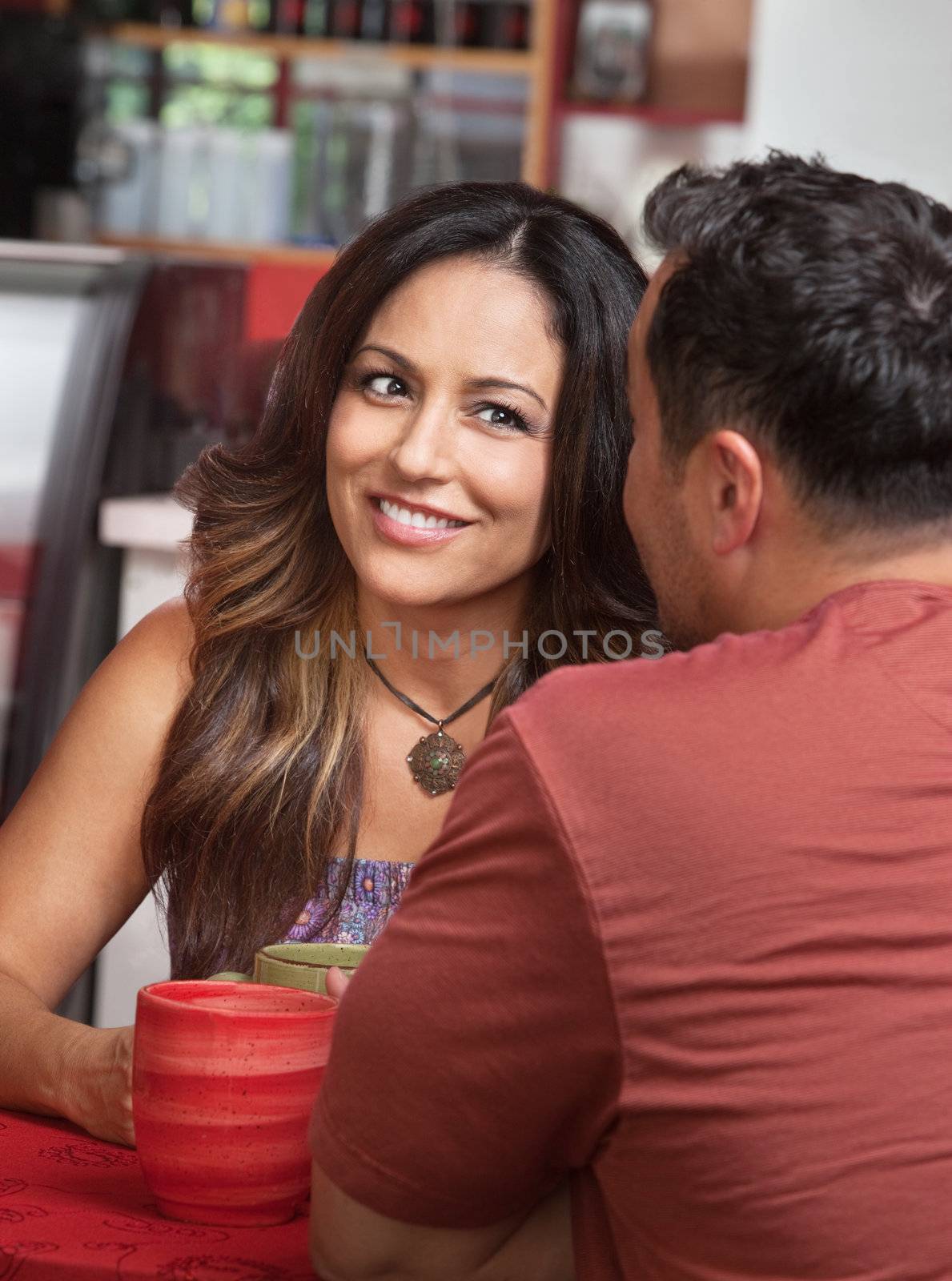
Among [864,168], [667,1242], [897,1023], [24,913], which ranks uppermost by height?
[864,168]

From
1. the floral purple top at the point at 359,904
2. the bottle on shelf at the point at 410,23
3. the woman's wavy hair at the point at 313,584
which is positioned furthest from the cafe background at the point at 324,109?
the floral purple top at the point at 359,904

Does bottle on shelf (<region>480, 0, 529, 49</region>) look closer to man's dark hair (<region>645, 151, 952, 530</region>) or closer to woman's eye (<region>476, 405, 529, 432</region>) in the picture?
woman's eye (<region>476, 405, 529, 432</region>)

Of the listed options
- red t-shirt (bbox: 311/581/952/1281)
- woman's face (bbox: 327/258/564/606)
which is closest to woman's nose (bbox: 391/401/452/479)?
woman's face (bbox: 327/258/564/606)

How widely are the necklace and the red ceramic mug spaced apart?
619 mm

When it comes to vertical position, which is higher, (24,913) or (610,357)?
(610,357)

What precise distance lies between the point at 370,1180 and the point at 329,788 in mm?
676

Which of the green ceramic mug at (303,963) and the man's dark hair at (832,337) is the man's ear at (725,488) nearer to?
the man's dark hair at (832,337)

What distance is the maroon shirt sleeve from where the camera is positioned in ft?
2.30

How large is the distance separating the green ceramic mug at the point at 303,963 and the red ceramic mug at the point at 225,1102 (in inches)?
2.8

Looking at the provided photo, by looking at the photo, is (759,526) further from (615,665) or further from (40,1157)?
(40,1157)

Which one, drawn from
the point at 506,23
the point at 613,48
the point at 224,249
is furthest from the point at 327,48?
the point at 613,48

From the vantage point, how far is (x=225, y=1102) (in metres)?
0.80

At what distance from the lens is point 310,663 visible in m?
1.46

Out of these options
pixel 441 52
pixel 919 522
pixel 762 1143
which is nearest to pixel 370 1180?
pixel 762 1143
